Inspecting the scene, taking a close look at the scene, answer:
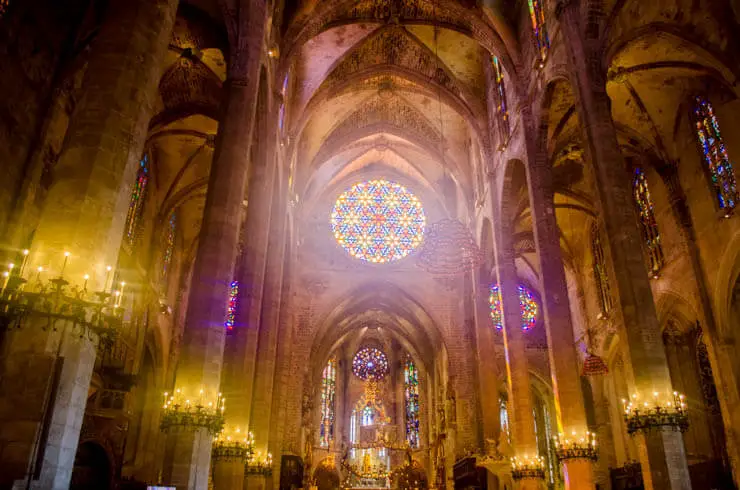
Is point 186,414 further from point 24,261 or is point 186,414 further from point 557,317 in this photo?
point 557,317

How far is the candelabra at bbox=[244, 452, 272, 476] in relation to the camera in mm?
15264

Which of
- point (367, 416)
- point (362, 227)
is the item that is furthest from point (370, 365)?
point (362, 227)

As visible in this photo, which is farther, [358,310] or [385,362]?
[385,362]

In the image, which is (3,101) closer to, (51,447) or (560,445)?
(51,447)

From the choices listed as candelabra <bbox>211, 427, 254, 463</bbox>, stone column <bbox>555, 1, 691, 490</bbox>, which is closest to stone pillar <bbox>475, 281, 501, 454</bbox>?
candelabra <bbox>211, 427, 254, 463</bbox>

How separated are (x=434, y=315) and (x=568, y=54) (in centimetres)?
1723

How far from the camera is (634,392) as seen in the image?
10336 millimetres

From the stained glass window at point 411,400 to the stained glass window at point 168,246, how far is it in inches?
856

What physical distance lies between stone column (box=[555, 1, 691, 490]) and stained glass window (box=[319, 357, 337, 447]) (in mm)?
29457

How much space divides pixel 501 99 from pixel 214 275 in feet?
A: 47.4

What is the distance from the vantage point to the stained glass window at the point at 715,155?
1611 cm

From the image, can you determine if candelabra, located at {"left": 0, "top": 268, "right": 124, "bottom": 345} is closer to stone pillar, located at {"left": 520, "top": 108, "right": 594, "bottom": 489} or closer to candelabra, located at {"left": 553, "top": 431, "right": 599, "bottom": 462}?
candelabra, located at {"left": 553, "top": 431, "right": 599, "bottom": 462}

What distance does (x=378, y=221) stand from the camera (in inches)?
1242

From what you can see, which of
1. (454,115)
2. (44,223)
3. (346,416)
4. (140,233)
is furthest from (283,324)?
(346,416)
